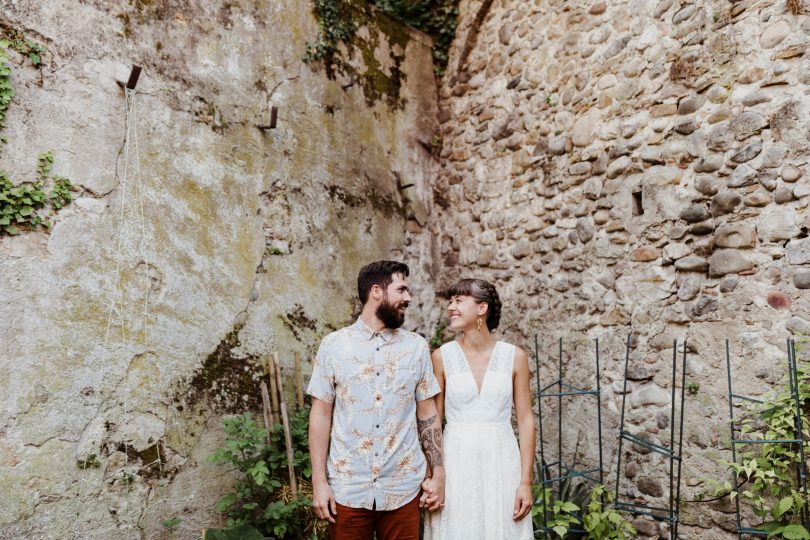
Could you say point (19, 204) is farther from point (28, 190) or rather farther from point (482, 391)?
point (482, 391)

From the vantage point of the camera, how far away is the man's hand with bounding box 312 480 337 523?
7.90 ft

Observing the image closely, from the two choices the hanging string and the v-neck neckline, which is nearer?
the v-neck neckline

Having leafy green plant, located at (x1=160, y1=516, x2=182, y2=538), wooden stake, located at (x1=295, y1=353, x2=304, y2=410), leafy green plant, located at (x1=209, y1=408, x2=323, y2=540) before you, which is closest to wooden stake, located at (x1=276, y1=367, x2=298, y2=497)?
leafy green plant, located at (x1=209, y1=408, x2=323, y2=540)

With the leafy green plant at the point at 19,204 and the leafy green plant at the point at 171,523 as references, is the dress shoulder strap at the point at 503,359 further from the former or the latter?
the leafy green plant at the point at 19,204

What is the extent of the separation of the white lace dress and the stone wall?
120 cm

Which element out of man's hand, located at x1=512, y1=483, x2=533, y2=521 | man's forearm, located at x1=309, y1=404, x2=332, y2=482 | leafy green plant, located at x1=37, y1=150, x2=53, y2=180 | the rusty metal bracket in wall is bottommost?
man's hand, located at x1=512, y1=483, x2=533, y2=521

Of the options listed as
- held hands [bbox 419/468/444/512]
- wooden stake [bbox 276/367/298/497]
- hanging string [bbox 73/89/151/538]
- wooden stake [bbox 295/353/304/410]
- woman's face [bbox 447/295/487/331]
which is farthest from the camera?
wooden stake [bbox 295/353/304/410]

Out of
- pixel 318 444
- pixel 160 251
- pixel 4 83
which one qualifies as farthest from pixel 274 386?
pixel 4 83

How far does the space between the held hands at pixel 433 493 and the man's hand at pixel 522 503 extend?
1.08 feet

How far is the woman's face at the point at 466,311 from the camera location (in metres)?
2.76

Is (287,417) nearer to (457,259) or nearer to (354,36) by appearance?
(457,259)

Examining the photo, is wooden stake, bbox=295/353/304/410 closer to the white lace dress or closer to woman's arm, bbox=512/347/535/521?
the white lace dress

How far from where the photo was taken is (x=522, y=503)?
2.53 m

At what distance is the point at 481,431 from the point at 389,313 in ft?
2.28
